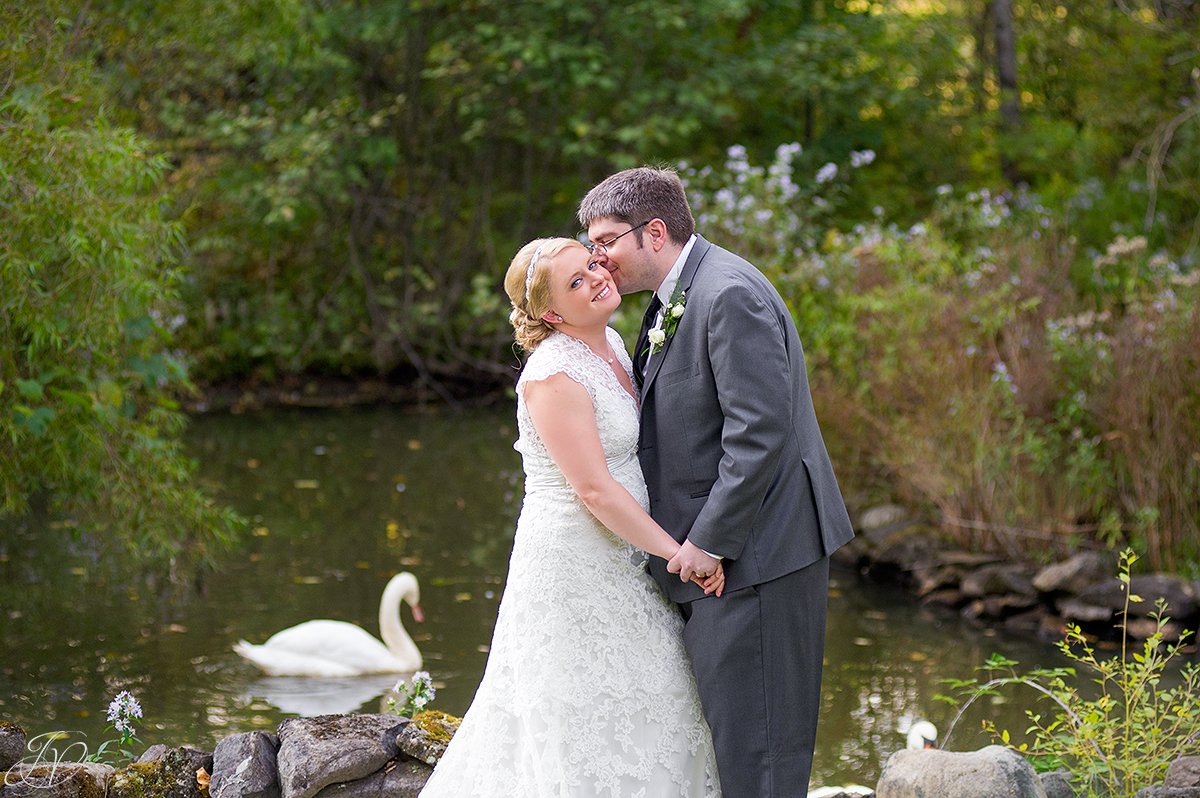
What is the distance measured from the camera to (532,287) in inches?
145

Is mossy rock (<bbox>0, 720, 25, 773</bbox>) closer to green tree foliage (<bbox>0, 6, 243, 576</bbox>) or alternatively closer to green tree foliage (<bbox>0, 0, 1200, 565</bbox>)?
green tree foliage (<bbox>0, 6, 243, 576</bbox>)

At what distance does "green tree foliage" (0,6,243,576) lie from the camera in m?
6.06

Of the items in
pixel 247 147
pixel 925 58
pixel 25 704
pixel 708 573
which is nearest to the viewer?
pixel 708 573

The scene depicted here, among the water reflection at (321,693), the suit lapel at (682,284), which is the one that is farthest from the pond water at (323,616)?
the suit lapel at (682,284)

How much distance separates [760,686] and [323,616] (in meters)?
5.09

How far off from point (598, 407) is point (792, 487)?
0.56m

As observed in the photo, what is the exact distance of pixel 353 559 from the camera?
939cm

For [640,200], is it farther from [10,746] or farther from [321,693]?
[321,693]

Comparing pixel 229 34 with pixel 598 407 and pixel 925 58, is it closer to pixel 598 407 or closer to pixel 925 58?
pixel 598 407

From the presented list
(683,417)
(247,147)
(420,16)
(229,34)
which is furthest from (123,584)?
(420,16)

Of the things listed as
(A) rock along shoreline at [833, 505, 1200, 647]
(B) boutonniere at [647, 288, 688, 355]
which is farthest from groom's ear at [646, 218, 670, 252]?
(A) rock along shoreline at [833, 505, 1200, 647]

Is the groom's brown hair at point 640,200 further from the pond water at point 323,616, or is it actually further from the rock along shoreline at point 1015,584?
the rock along shoreline at point 1015,584

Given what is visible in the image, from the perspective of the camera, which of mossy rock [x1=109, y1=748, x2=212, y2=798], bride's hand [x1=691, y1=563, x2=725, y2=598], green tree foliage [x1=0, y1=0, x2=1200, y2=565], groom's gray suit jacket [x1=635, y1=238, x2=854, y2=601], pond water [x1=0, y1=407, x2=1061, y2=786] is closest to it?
groom's gray suit jacket [x1=635, y1=238, x2=854, y2=601]

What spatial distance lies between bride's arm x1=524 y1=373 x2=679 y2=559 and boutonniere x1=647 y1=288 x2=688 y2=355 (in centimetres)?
26
